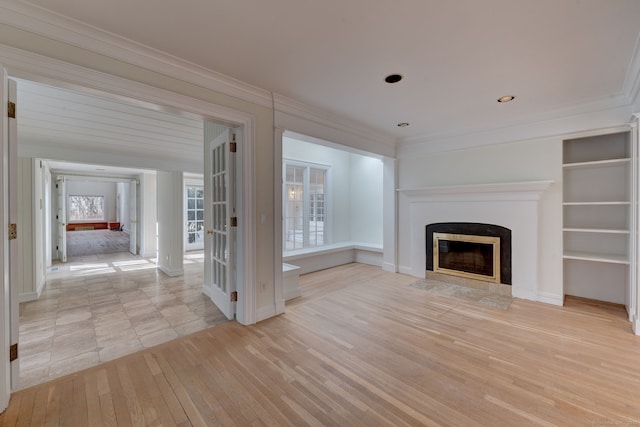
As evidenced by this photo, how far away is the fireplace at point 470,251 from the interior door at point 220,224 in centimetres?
334

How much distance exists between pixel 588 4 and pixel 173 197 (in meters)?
5.59

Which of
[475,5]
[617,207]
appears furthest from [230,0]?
[617,207]

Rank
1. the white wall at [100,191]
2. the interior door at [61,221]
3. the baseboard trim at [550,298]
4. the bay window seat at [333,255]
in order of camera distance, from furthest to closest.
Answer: the white wall at [100,191] → the interior door at [61,221] → the bay window seat at [333,255] → the baseboard trim at [550,298]

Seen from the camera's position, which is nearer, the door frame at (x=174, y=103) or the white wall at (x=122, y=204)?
the door frame at (x=174, y=103)

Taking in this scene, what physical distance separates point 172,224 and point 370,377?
178 inches

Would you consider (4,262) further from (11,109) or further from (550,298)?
(550,298)

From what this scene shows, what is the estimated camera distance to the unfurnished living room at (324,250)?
5.65 ft

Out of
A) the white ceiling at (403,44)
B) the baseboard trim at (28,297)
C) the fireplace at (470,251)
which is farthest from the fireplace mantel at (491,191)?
the baseboard trim at (28,297)

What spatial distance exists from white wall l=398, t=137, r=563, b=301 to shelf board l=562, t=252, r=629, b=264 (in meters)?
0.14

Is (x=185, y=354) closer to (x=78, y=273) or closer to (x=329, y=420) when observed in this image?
(x=329, y=420)

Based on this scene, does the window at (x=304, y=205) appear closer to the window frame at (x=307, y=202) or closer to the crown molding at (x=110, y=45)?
the window frame at (x=307, y=202)

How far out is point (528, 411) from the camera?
5.46 feet

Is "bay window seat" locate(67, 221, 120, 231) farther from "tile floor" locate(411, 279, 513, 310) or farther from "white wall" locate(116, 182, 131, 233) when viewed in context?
"tile floor" locate(411, 279, 513, 310)

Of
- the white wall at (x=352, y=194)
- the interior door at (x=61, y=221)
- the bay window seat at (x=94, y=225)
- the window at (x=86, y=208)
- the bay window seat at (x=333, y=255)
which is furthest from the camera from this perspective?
the window at (x=86, y=208)
